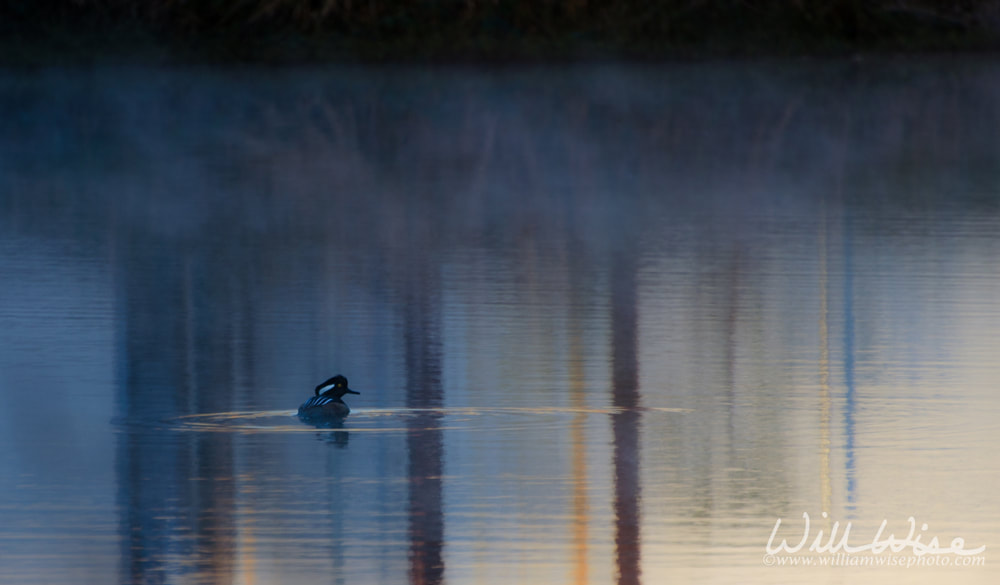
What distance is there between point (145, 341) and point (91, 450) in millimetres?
2105

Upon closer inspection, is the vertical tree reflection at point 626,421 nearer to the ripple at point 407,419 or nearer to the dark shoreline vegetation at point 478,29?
the ripple at point 407,419

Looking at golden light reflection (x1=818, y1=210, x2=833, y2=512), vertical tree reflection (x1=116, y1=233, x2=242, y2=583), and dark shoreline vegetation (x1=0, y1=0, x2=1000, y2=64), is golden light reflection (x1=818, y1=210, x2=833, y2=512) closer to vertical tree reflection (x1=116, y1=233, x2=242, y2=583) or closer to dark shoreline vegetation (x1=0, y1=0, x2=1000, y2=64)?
vertical tree reflection (x1=116, y1=233, x2=242, y2=583)

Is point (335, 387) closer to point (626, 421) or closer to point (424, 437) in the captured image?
point (424, 437)

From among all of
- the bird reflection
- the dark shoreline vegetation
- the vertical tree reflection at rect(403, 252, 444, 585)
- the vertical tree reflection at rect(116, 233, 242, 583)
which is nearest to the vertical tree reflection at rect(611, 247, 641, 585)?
the vertical tree reflection at rect(403, 252, 444, 585)

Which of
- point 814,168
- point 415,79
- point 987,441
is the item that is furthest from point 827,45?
point 987,441

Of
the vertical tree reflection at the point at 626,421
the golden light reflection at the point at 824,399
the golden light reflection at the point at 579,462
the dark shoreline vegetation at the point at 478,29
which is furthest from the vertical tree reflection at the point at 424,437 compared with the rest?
the dark shoreline vegetation at the point at 478,29

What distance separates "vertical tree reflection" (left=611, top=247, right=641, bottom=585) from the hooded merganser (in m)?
1.02

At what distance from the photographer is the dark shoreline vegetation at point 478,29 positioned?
35.3m

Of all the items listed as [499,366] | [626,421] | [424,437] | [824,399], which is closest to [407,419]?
[424,437]

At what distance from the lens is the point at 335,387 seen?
7.47 metres

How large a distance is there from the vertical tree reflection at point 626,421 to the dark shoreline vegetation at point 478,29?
79.9 feet

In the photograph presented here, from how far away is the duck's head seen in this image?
7441 mm

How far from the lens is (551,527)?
6.28 meters

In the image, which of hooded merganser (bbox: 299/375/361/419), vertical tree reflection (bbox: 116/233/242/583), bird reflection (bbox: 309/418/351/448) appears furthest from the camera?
hooded merganser (bbox: 299/375/361/419)
